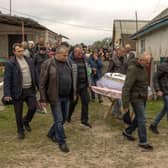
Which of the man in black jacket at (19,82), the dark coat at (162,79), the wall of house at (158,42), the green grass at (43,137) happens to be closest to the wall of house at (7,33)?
the wall of house at (158,42)

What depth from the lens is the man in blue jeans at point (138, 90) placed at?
6.32 m

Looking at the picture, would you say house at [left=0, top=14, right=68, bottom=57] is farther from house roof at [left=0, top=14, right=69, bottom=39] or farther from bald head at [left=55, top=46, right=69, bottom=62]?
bald head at [left=55, top=46, right=69, bottom=62]

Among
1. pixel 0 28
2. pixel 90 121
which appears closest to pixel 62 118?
pixel 90 121

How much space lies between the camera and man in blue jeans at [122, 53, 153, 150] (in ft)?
20.7

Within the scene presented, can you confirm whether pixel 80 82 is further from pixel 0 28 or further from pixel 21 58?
pixel 0 28

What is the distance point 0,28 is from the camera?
79.9 feet

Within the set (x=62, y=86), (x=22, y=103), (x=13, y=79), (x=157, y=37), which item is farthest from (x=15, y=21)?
→ (x=62, y=86)

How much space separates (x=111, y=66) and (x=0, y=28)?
54.4 feet

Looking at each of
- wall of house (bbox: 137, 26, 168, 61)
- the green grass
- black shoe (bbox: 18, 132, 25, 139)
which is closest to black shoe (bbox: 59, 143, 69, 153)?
the green grass

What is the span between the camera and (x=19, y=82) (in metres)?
6.92

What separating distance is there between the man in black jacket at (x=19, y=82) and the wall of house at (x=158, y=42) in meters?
11.0

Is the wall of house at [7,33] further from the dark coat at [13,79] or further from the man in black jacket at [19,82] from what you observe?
the dark coat at [13,79]

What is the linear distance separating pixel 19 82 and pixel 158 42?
12.9 metres

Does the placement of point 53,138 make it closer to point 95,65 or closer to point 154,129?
point 154,129
